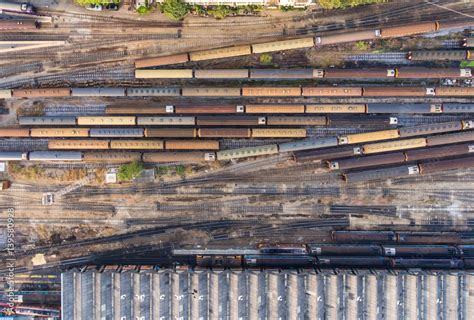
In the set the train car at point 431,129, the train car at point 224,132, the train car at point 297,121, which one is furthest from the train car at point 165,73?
the train car at point 431,129

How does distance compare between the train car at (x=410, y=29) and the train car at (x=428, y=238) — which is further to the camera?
the train car at (x=428, y=238)

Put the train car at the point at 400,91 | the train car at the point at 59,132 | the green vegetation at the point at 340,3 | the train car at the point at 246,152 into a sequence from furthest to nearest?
the train car at the point at 59,132
the train car at the point at 246,152
the train car at the point at 400,91
the green vegetation at the point at 340,3

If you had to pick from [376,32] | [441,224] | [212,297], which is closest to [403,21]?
[376,32]

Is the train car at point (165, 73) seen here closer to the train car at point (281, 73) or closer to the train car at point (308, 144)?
the train car at point (281, 73)

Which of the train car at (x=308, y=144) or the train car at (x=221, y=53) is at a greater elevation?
the train car at (x=221, y=53)

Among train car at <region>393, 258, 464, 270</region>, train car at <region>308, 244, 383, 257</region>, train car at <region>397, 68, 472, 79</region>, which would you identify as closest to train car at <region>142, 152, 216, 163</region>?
train car at <region>308, 244, 383, 257</region>

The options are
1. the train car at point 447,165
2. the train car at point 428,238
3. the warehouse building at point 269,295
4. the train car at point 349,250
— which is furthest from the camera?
the train car at point 428,238

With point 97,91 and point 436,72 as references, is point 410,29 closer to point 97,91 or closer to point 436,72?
point 436,72

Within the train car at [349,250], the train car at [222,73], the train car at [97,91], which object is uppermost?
the train car at [222,73]
